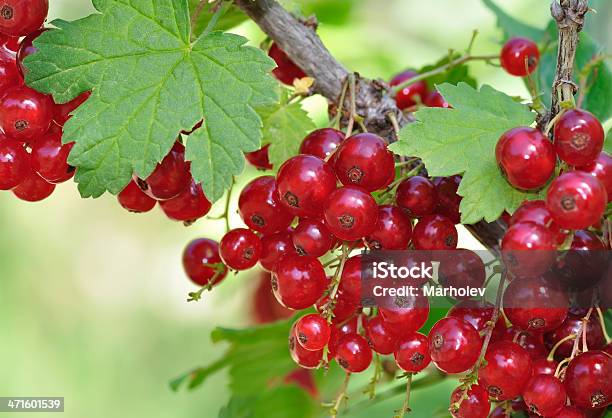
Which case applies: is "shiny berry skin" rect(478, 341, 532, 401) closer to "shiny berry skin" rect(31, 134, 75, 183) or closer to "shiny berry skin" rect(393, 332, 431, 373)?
"shiny berry skin" rect(393, 332, 431, 373)

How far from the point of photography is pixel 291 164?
0.94 metres

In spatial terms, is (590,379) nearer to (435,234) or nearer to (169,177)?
(435,234)

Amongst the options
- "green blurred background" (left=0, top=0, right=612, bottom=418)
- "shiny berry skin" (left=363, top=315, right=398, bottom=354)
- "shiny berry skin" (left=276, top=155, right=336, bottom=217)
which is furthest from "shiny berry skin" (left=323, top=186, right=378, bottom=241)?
"green blurred background" (left=0, top=0, right=612, bottom=418)

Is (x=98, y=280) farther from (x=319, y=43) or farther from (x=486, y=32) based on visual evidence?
(x=319, y=43)

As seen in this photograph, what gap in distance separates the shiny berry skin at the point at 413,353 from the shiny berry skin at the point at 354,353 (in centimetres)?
4

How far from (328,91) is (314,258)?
0.27 meters

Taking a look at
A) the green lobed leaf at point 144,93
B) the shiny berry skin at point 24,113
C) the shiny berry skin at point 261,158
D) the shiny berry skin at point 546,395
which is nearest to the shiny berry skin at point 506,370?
the shiny berry skin at point 546,395

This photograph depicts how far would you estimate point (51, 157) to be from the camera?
39.5 inches

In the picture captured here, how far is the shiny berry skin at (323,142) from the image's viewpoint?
100 cm

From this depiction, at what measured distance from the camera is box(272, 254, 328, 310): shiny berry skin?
0.96 m

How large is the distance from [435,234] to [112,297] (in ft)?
10.3

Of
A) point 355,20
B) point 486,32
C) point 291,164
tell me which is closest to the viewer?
point 291,164

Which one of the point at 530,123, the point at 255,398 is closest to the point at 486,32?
the point at 255,398

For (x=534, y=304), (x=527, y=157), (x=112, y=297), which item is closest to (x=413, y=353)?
(x=534, y=304)
